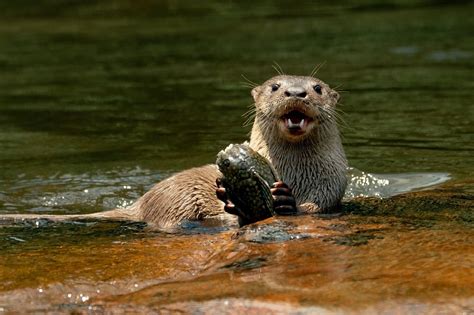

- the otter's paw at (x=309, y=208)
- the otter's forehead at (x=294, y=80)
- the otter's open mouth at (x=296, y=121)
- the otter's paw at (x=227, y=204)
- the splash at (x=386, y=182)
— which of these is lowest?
the splash at (x=386, y=182)

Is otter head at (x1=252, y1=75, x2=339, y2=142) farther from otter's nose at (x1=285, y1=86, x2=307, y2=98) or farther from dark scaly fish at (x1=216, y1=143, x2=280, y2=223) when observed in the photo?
dark scaly fish at (x1=216, y1=143, x2=280, y2=223)

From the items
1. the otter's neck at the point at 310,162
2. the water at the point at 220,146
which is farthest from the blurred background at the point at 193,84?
the otter's neck at the point at 310,162

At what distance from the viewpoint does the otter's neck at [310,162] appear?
5.29 metres

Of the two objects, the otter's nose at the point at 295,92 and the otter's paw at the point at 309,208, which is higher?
the otter's nose at the point at 295,92

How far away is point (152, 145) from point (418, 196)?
278 cm

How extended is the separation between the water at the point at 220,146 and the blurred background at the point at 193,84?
24 millimetres

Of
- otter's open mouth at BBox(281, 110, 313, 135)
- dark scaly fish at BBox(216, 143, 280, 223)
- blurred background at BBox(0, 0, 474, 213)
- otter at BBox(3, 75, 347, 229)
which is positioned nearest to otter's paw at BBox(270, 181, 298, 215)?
dark scaly fish at BBox(216, 143, 280, 223)

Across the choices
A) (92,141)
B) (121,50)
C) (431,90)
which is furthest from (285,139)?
(121,50)

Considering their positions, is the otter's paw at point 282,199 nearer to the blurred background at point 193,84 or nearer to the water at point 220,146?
the water at point 220,146

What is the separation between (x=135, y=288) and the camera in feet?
12.3

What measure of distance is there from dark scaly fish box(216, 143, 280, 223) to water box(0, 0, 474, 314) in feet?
0.59

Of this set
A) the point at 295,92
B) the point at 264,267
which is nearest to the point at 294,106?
the point at 295,92

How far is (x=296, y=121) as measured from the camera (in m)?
5.16

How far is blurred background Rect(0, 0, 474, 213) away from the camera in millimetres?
7039
